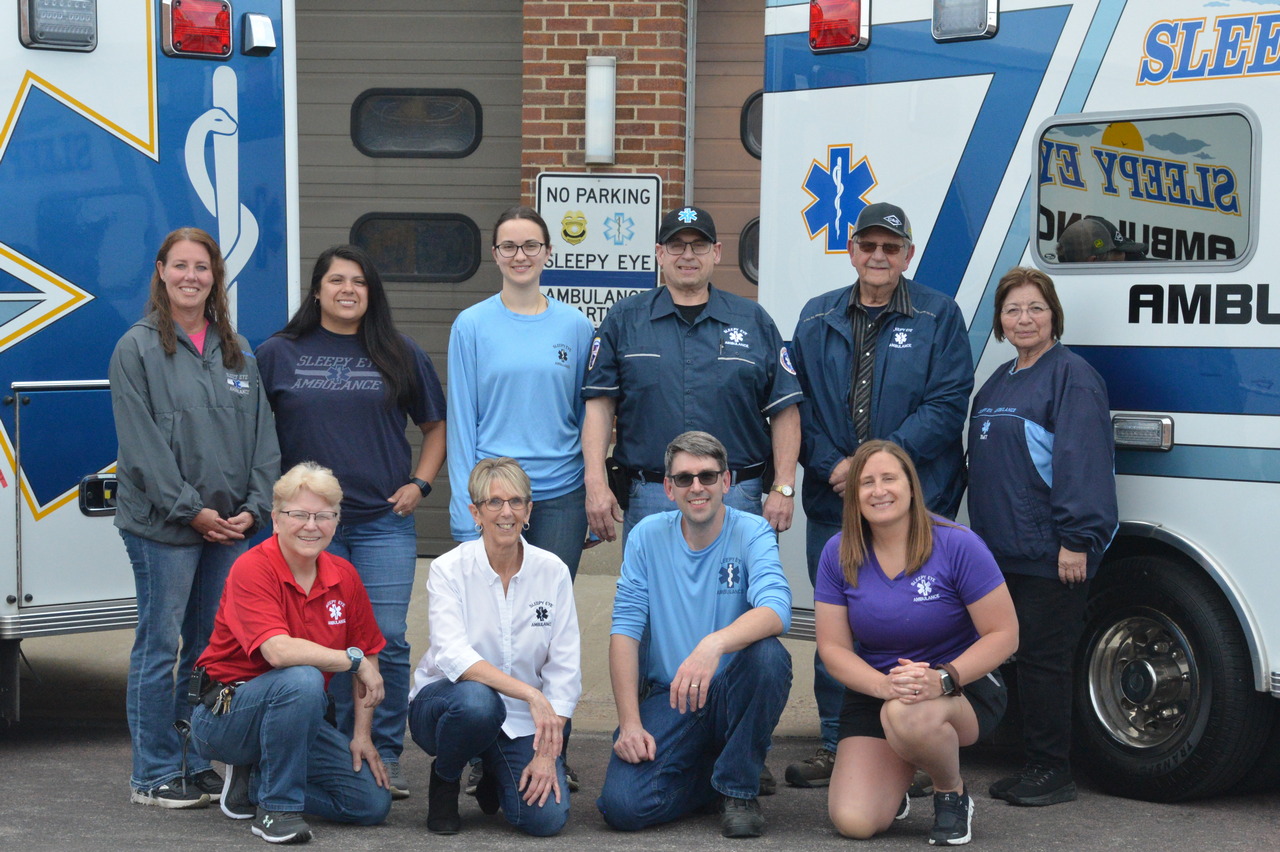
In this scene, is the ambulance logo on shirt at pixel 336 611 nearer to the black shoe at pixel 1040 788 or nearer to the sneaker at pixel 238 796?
the sneaker at pixel 238 796

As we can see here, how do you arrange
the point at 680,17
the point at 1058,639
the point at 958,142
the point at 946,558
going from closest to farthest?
the point at 946,558
the point at 1058,639
the point at 958,142
the point at 680,17

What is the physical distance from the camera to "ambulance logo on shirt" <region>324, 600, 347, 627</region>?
4.75m

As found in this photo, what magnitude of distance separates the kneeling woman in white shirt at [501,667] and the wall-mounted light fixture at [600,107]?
159 inches

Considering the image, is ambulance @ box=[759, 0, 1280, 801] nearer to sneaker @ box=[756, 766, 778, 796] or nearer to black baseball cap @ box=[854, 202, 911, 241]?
black baseball cap @ box=[854, 202, 911, 241]

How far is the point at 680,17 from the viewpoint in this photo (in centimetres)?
859

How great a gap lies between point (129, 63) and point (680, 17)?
12.3 feet

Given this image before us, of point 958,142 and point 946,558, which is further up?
point 958,142

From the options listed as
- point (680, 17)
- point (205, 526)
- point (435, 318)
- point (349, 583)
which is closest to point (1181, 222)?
point (349, 583)

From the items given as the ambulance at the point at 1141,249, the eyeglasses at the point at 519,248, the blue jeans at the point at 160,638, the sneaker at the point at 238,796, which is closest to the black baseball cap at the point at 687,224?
the eyeglasses at the point at 519,248

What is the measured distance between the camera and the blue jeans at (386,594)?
205 inches

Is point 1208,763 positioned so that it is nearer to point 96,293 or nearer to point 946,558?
point 946,558

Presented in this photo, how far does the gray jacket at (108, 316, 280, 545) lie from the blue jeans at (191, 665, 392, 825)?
0.60 meters

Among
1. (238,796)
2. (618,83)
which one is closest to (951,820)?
(238,796)

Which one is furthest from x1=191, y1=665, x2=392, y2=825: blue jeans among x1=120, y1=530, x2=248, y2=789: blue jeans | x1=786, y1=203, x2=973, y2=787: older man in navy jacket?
x1=786, y1=203, x2=973, y2=787: older man in navy jacket
